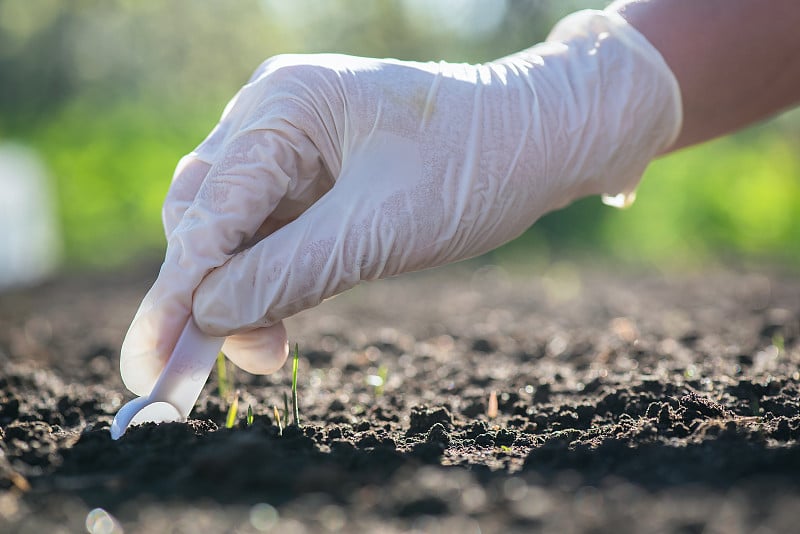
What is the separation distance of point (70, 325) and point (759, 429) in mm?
3509

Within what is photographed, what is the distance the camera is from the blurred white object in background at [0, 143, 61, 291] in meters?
6.63

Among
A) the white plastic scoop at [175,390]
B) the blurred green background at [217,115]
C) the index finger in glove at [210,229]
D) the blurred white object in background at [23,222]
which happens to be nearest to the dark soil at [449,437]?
the white plastic scoop at [175,390]

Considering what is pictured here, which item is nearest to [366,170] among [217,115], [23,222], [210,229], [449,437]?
[210,229]

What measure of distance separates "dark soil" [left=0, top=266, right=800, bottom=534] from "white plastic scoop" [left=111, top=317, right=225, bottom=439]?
94mm

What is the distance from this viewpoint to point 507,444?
169cm

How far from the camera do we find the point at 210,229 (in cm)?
193

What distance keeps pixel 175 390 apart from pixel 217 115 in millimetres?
9745

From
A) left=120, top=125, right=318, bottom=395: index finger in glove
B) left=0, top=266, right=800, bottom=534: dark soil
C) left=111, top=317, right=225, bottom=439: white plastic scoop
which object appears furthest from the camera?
left=120, top=125, right=318, bottom=395: index finger in glove

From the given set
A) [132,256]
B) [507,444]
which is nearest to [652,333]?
[507,444]

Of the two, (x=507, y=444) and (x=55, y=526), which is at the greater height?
(x=55, y=526)

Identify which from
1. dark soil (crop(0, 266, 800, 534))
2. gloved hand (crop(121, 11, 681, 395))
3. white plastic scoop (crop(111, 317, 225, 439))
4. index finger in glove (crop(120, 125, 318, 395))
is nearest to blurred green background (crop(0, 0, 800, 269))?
dark soil (crop(0, 266, 800, 534))

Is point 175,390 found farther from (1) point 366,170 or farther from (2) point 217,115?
(2) point 217,115

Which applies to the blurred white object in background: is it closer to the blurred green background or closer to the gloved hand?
the blurred green background

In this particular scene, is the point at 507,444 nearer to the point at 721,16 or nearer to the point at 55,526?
the point at 55,526
